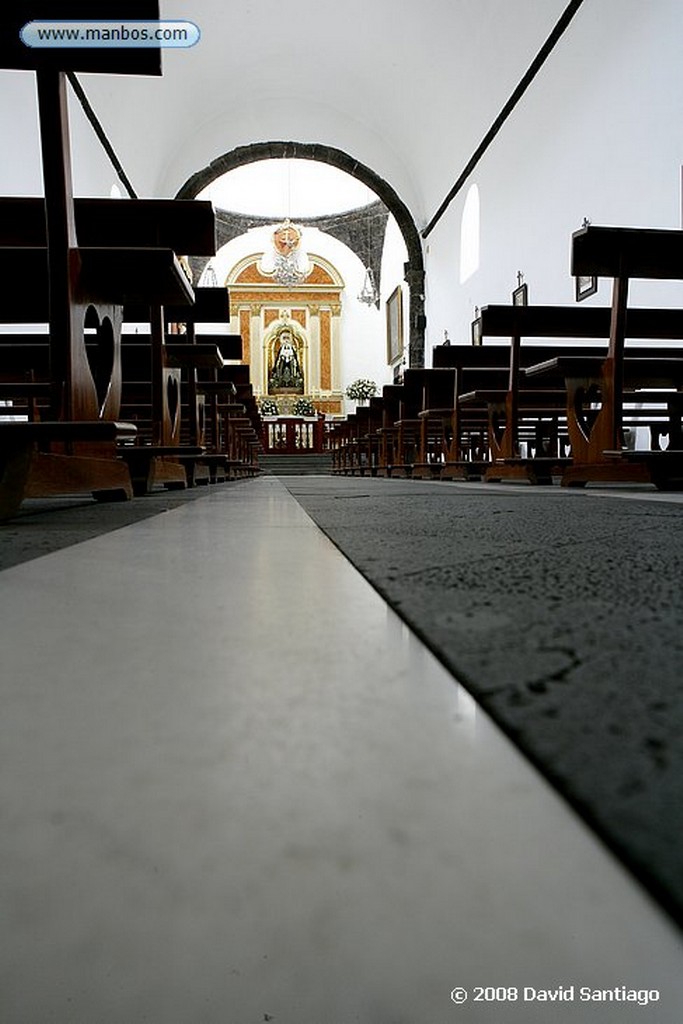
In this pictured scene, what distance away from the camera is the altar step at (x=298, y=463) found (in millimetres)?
11375

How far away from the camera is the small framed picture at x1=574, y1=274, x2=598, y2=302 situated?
5.63 m

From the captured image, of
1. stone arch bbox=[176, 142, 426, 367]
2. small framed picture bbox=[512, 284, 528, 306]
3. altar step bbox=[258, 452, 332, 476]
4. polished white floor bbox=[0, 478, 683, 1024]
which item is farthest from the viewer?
altar step bbox=[258, 452, 332, 476]

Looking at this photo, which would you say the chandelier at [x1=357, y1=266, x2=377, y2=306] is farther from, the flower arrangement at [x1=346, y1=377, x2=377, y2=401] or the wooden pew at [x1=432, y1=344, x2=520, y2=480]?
the wooden pew at [x1=432, y1=344, x2=520, y2=480]

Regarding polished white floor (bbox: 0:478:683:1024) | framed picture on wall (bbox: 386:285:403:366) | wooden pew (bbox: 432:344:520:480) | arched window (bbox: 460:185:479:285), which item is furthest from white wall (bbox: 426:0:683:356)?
framed picture on wall (bbox: 386:285:403:366)

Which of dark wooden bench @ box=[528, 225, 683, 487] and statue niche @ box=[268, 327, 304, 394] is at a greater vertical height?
statue niche @ box=[268, 327, 304, 394]

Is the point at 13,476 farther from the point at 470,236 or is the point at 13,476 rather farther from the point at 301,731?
the point at 470,236

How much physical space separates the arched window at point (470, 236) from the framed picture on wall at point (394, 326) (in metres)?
4.02

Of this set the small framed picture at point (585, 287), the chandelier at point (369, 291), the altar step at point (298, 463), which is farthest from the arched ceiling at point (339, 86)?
the chandelier at point (369, 291)

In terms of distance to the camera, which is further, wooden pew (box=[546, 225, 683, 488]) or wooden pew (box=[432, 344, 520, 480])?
wooden pew (box=[432, 344, 520, 480])

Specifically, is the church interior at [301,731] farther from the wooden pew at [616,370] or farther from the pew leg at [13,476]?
the wooden pew at [616,370]

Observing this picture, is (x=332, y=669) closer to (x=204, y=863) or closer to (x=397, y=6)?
(x=204, y=863)

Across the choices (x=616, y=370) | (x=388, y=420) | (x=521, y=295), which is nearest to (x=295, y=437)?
(x=388, y=420)

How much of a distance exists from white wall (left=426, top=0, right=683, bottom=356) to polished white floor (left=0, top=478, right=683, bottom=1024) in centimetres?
469

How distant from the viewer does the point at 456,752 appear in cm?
22
